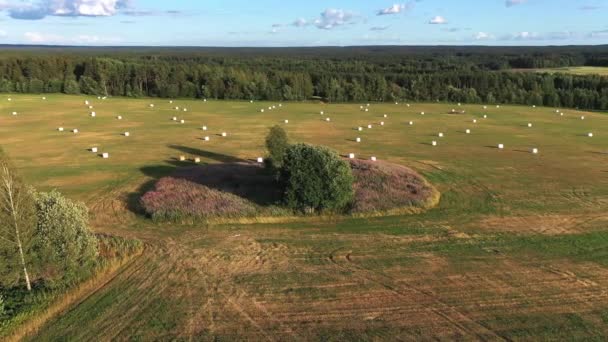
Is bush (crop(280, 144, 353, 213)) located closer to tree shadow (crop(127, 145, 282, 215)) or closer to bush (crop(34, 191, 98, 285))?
tree shadow (crop(127, 145, 282, 215))

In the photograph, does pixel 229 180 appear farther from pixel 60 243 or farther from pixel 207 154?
pixel 60 243

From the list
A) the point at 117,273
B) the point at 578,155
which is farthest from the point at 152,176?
the point at 578,155

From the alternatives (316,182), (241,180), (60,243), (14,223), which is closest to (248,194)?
(241,180)

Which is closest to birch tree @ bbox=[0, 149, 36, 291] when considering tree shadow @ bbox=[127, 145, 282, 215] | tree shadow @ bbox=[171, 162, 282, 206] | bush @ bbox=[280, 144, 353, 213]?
tree shadow @ bbox=[127, 145, 282, 215]

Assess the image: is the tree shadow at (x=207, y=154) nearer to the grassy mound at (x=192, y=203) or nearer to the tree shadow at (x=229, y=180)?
the tree shadow at (x=229, y=180)

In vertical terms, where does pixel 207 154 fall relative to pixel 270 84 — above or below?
below

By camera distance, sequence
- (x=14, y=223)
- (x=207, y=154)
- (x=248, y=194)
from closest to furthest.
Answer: (x=14, y=223) < (x=248, y=194) < (x=207, y=154)
